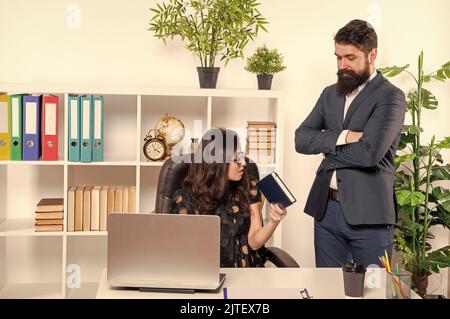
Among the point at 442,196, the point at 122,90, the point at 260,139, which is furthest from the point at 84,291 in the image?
the point at 442,196

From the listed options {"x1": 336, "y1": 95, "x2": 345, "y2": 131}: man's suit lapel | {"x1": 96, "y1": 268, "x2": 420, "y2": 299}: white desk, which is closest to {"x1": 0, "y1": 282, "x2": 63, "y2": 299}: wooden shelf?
{"x1": 96, "y1": 268, "x2": 420, "y2": 299}: white desk

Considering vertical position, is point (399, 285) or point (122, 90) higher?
point (122, 90)

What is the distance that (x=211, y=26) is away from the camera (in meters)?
4.20

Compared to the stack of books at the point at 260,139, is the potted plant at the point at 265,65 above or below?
above

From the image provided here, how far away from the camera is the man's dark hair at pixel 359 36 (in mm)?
3344

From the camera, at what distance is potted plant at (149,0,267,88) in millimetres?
4031

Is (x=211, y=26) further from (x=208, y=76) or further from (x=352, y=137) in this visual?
(x=352, y=137)

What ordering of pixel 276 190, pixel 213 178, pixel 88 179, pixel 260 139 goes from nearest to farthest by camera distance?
pixel 276 190 → pixel 213 178 → pixel 260 139 → pixel 88 179

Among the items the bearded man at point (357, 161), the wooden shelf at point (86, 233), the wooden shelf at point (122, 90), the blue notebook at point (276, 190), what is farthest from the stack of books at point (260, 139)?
the blue notebook at point (276, 190)

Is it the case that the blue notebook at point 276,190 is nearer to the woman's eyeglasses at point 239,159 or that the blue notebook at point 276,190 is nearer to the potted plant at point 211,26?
the woman's eyeglasses at point 239,159

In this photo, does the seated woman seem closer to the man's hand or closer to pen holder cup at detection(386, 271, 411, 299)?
the man's hand

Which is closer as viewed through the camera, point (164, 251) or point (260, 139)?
point (164, 251)

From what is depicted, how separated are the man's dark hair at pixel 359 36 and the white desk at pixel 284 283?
1246 mm

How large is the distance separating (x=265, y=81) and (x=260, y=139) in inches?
13.9
